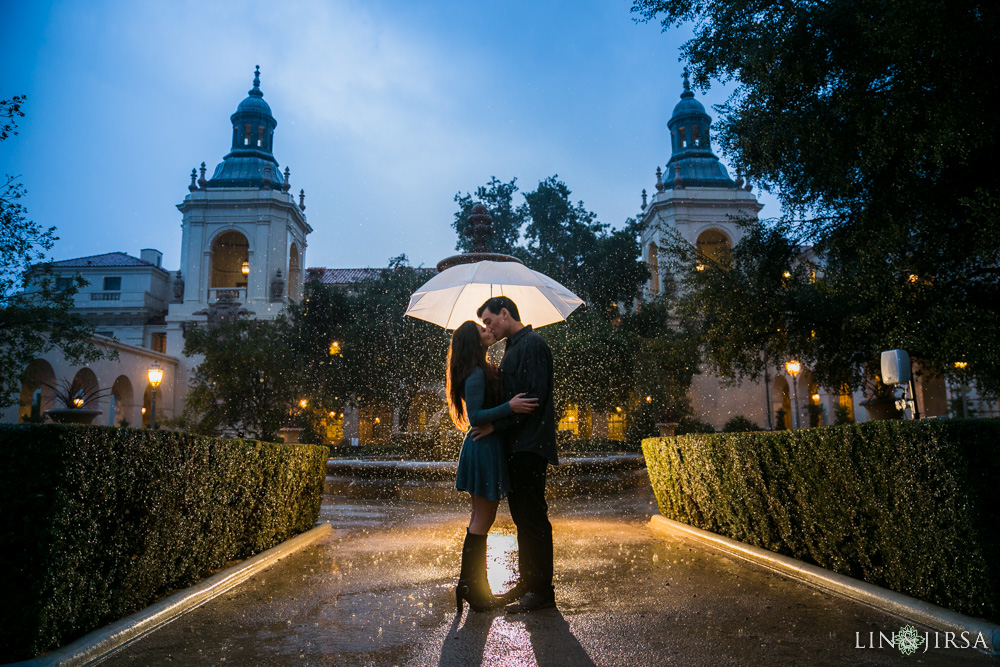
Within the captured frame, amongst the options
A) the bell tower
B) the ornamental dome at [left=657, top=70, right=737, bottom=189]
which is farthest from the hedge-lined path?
the ornamental dome at [left=657, top=70, right=737, bottom=189]

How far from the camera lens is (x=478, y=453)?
179 inches

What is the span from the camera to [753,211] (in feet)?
159

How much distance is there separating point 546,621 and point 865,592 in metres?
2.07

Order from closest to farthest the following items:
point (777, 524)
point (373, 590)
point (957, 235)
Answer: point (373, 590) < point (777, 524) < point (957, 235)

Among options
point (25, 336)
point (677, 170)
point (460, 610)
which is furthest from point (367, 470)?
point (677, 170)

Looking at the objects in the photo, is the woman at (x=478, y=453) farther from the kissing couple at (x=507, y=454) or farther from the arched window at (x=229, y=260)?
the arched window at (x=229, y=260)

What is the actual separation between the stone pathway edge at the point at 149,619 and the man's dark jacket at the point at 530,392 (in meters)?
2.33

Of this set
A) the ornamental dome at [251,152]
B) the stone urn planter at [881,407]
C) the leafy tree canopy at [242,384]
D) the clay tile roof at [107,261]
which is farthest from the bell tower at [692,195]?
the clay tile roof at [107,261]

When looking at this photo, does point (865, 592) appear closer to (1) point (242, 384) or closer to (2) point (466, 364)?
(2) point (466, 364)

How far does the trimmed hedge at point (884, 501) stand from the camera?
12.5ft

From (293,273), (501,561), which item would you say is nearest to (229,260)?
(293,273)

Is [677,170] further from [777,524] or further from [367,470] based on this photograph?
[777,524]

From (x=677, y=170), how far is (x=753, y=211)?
6.08 meters

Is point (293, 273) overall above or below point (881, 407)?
above
